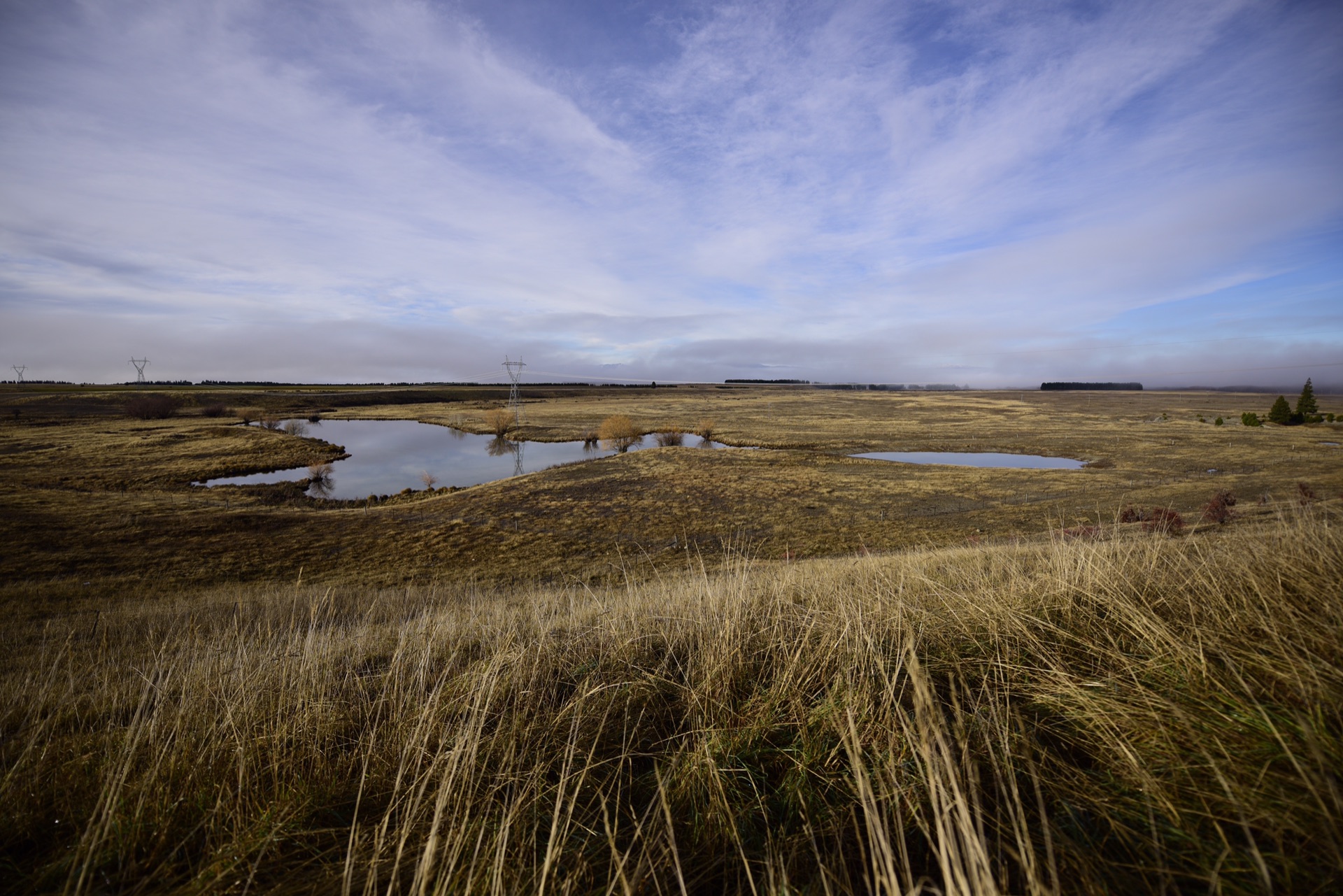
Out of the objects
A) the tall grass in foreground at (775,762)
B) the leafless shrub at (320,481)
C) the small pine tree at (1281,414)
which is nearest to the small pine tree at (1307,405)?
the small pine tree at (1281,414)

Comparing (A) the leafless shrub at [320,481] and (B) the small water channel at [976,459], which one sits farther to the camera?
(B) the small water channel at [976,459]

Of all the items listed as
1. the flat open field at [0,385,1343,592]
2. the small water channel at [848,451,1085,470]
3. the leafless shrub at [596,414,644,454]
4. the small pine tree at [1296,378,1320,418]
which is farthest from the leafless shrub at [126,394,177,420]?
the small pine tree at [1296,378,1320,418]

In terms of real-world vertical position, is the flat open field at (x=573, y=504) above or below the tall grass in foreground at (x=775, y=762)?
below

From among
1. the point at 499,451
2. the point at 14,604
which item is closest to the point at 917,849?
the point at 14,604

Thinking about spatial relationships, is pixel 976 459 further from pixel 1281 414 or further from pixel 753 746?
pixel 753 746

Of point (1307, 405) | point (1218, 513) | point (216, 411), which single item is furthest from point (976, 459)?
point (216, 411)

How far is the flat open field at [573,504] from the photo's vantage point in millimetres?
18656

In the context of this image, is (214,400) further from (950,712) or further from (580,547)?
(950,712)

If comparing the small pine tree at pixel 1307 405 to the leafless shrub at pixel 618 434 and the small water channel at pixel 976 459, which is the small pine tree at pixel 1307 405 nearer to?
the small water channel at pixel 976 459

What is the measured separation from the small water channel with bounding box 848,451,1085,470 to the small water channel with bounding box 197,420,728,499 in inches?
645

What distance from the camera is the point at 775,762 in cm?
269

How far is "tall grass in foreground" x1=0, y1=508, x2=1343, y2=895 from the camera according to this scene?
181 centimetres

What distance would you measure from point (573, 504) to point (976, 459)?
117 feet

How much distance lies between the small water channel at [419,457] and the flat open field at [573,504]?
130 inches
